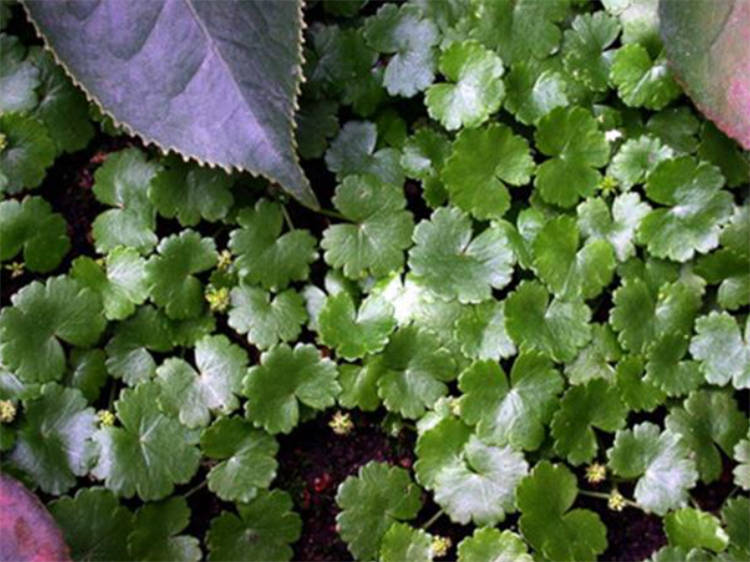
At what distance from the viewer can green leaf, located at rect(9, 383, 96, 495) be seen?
1142 mm

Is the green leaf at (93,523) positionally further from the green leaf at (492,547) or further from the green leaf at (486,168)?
the green leaf at (486,168)

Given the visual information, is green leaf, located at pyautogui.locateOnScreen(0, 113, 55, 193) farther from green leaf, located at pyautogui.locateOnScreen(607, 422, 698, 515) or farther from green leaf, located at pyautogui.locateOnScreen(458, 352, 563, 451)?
green leaf, located at pyautogui.locateOnScreen(607, 422, 698, 515)

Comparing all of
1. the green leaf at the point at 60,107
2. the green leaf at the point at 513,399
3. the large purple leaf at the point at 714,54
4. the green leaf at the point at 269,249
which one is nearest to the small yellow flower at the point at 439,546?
the green leaf at the point at 513,399

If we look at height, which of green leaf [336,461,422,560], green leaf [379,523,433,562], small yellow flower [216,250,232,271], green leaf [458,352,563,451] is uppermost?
small yellow flower [216,250,232,271]

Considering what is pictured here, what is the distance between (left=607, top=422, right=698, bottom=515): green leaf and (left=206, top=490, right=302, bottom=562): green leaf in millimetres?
391

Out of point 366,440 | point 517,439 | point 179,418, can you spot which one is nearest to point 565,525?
point 517,439

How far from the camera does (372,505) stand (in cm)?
117

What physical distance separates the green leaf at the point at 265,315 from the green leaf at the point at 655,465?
41cm

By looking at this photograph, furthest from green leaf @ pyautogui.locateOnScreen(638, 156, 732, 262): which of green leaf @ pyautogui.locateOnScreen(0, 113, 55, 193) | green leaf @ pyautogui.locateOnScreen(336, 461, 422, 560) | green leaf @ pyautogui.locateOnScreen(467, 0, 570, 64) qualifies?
green leaf @ pyautogui.locateOnScreen(0, 113, 55, 193)

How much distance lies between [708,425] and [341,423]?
0.45 meters

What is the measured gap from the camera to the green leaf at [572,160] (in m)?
1.23

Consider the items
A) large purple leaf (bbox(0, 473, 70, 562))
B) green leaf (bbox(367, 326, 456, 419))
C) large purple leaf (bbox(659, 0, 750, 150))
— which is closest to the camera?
large purple leaf (bbox(0, 473, 70, 562))

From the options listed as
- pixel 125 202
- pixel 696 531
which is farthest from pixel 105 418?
pixel 696 531

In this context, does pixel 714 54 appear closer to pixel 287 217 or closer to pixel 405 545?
pixel 287 217
